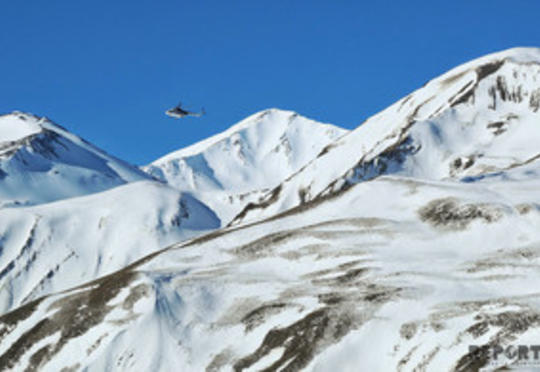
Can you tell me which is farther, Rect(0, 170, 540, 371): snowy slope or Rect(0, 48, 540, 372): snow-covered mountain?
Rect(0, 170, 540, 371): snowy slope

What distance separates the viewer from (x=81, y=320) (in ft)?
299

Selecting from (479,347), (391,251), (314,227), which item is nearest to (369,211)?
(314,227)

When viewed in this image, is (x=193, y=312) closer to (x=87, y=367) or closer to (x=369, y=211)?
(x=87, y=367)

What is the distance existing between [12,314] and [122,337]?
21388 millimetres

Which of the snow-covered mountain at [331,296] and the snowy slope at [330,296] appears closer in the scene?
the snow-covered mountain at [331,296]

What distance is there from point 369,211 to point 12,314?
41665 mm

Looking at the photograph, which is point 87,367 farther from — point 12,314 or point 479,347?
point 479,347

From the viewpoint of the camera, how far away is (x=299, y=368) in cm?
6675

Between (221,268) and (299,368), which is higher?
(221,268)

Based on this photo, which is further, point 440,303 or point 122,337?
point 122,337

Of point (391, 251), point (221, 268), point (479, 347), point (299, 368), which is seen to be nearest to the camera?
point (479, 347)

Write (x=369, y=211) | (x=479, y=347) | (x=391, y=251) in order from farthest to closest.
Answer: (x=369, y=211), (x=391, y=251), (x=479, y=347)

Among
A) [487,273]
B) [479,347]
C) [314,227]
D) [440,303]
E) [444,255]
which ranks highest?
[314,227]

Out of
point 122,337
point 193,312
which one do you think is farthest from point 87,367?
point 193,312
